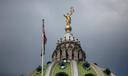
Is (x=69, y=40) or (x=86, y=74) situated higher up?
(x=69, y=40)

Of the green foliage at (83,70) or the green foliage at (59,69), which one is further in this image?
the green foliage at (59,69)

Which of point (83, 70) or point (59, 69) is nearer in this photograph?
point (83, 70)

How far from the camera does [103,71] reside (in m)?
124

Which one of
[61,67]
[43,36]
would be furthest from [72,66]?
[43,36]

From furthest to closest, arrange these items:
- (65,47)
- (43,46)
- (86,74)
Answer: (65,47) < (86,74) < (43,46)

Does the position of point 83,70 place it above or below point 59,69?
below

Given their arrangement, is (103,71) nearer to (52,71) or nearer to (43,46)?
(52,71)

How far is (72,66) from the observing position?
404 feet

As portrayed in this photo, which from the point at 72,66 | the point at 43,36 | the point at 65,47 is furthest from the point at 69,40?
the point at 43,36

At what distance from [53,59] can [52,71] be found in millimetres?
13868

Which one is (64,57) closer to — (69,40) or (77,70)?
(69,40)

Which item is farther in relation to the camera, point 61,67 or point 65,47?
point 65,47

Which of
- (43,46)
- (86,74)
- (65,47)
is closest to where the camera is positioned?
(43,46)

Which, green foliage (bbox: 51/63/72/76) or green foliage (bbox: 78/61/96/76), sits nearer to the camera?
green foliage (bbox: 78/61/96/76)
